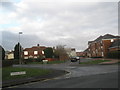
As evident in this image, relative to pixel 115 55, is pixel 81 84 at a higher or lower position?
lower

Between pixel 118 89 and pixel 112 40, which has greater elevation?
pixel 112 40

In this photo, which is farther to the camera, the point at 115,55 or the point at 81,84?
the point at 115,55

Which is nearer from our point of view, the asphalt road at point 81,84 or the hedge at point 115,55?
the asphalt road at point 81,84

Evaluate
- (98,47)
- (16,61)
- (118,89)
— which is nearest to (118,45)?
(98,47)

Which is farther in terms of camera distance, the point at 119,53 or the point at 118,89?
the point at 119,53

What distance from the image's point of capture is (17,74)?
54.5 ft

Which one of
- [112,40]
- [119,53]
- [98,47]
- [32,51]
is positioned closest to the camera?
[119,53]

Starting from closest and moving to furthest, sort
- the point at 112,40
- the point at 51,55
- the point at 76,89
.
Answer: the point at 76,89
the point at 51,55
the point at 112,40

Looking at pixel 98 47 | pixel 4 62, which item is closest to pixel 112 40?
pixel 98 47

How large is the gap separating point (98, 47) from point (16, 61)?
40191 millimetres

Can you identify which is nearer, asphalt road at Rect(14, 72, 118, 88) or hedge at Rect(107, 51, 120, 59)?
asphalt road at Rect(14, 72, 118, 88)

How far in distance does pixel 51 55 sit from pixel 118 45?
23.5 metres

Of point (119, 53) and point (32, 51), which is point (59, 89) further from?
point (32, 51)

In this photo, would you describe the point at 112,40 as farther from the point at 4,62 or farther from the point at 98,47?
the point at 4,62
